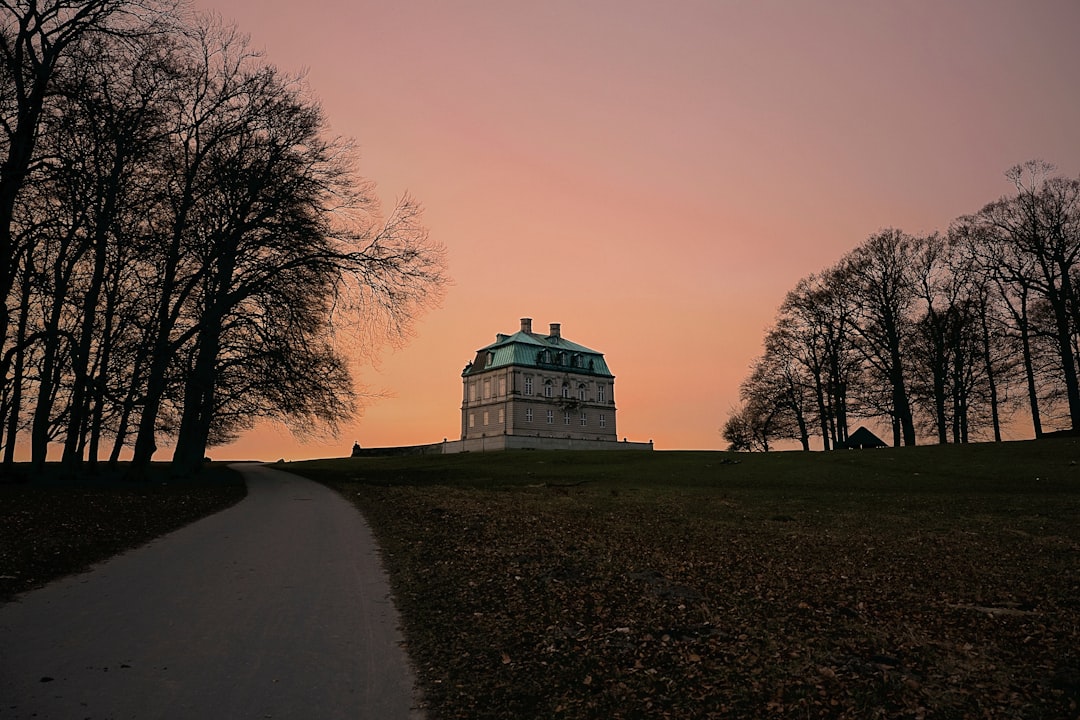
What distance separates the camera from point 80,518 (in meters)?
17.0

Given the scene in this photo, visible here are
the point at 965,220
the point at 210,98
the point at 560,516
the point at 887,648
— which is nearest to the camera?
the point at 887,648

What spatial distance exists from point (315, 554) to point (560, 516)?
338 inches

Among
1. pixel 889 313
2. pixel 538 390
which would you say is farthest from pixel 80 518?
pixel 538 390

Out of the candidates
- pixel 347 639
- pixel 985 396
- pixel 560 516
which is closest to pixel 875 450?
pixel 985 396

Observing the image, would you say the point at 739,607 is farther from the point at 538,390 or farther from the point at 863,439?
the point at 538,390

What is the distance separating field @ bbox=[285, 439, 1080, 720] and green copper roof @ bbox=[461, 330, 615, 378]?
60.7 m

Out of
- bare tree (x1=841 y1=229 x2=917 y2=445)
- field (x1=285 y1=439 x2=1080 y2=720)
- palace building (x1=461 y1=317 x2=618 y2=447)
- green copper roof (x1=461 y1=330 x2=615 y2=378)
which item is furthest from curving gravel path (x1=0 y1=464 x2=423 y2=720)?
green copper roof (x1=461 y1=330 x2=615 y2=378)

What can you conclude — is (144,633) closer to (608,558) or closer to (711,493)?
(608,558)

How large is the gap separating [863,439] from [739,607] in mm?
54867

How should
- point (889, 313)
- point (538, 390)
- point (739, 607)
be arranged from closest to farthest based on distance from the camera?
point (739, 607) → point (889, 313) → point (538, 390)

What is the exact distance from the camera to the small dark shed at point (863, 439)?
58406 millimetres

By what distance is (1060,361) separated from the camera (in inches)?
1667

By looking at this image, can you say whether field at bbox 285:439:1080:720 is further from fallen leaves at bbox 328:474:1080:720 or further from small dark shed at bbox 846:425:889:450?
small dark shed at bbox 846:425:889:450

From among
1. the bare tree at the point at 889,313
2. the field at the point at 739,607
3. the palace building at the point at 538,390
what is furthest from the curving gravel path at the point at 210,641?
the palace building at the point at 538,390
